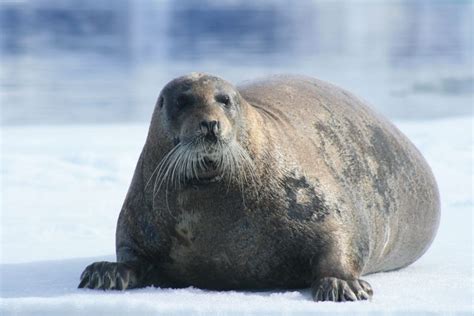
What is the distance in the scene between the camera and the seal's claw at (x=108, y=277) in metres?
4.59

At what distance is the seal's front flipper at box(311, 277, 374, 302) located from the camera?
4.30 metres

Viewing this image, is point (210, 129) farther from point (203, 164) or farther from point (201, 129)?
point (203, 164)

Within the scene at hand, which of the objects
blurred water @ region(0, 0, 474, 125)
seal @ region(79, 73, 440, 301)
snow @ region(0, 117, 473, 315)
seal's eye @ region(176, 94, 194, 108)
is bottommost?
blurred water @ region(0, 0, 474, 125)

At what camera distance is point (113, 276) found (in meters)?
4.61

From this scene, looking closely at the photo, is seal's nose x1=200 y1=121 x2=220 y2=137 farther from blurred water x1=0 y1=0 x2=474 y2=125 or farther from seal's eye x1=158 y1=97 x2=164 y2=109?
blurred water x1=0 y1=0 x2=474 y2=125

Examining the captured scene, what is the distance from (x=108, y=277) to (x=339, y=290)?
96cm

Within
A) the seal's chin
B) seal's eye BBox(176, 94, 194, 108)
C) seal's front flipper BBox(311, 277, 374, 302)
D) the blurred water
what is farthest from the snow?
the blurred water

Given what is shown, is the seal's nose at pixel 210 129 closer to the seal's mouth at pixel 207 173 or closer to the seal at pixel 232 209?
the seal at pixel 232 209

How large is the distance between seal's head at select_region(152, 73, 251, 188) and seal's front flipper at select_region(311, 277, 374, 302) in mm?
562

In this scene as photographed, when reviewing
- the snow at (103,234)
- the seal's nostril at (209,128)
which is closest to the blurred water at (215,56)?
the snow at (103,234)

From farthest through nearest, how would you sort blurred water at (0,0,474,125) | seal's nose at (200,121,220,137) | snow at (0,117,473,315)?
1. blurred water at (0,0,474,125)
2. seal's nose at (200,121,220,137)
3. snow at (0,117,473,315)

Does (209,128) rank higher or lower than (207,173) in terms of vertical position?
higher

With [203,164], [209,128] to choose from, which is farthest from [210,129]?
[203,164]

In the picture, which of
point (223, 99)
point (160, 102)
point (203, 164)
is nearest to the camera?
point (203, 164)
